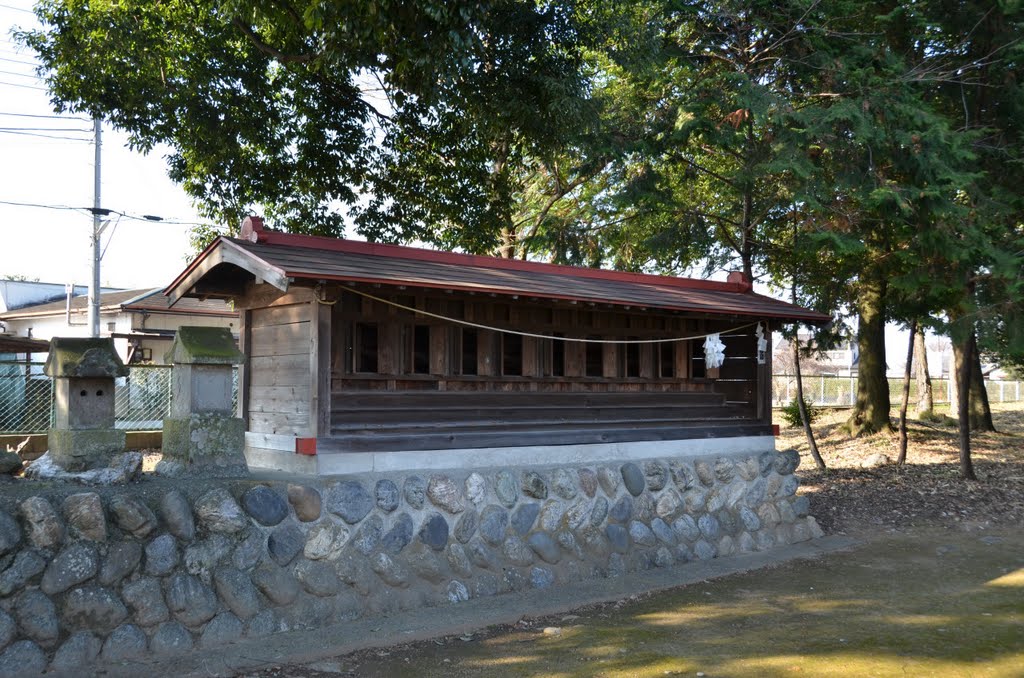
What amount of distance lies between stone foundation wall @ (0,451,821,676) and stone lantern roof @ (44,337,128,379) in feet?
3.72

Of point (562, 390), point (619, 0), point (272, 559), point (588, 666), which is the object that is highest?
point (619, 0)

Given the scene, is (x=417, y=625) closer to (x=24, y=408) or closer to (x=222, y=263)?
(x=222, y=263)

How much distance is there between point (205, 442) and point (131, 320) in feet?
58.7

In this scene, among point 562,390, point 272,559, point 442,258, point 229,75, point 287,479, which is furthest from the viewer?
point 229,75

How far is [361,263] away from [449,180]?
800cm

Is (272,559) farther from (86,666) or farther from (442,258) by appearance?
(442,258)

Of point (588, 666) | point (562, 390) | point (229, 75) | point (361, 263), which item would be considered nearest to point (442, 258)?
point (361, 263)

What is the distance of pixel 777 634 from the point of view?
7.75 metres

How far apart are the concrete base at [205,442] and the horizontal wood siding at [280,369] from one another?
0.74m

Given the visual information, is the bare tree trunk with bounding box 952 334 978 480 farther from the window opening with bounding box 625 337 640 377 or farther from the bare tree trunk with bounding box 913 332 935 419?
the bare tree trunk with bounding box 913 332 935 419

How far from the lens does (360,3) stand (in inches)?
405

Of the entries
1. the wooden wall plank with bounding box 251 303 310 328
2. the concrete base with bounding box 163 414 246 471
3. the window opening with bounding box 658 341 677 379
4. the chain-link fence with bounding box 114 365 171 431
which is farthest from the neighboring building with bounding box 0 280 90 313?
the concrete base with bounding box 163 414 246 471

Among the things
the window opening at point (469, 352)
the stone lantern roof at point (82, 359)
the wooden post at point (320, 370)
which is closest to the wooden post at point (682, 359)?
the window opening at point (469, 352)

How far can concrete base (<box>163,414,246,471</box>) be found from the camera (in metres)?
7.61
